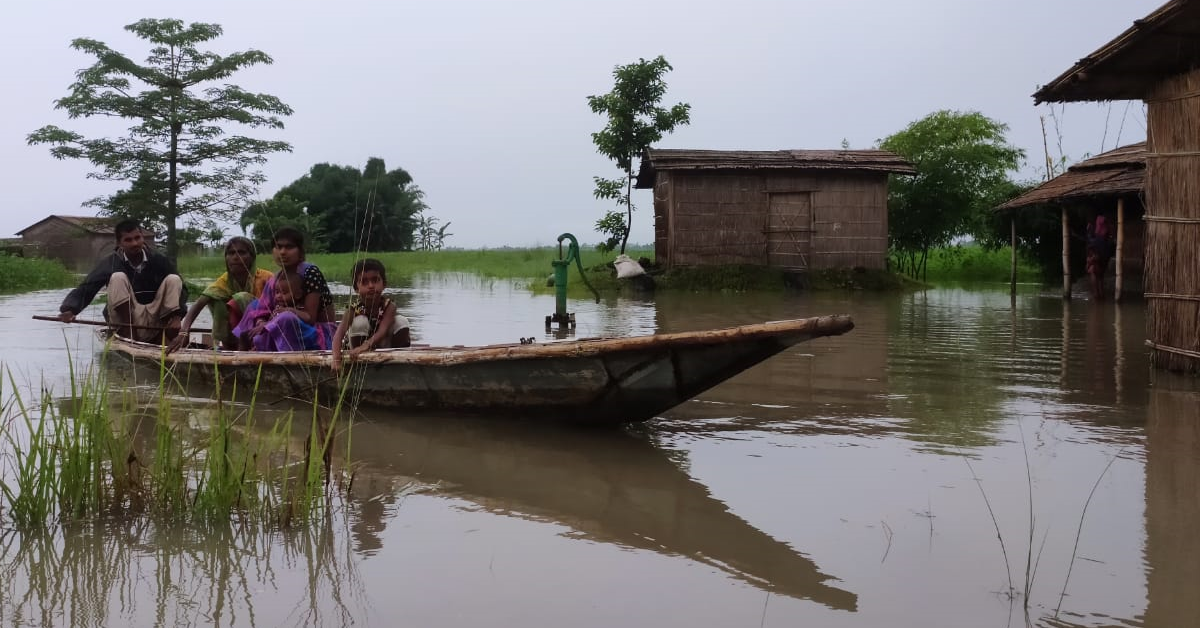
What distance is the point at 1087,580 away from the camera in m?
2.77

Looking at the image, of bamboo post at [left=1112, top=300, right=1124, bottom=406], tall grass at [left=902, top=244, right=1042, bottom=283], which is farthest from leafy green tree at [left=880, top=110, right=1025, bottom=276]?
bamboo post at [left=1112, top=300, right=1124, bottom=406]

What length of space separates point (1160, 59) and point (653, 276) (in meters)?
11.2

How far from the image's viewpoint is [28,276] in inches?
770

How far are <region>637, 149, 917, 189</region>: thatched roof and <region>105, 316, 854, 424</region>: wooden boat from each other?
11.9m

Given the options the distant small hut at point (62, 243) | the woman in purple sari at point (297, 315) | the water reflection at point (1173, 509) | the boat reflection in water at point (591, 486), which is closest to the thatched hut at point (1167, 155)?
the water reflection at point (1173, 509)

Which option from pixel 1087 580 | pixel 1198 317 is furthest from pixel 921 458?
pixel 1198 317

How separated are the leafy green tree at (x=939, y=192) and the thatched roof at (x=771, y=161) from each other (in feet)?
17.6

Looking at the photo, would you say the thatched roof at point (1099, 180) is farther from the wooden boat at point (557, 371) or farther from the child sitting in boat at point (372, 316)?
the child sitting in boat at point (372, 316)

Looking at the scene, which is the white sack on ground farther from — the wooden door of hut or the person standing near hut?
the person standing near hut

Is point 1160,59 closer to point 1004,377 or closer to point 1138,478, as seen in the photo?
point 1004,377

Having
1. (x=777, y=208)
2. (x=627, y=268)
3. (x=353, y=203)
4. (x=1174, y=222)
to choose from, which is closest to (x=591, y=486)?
(x=1174, y=222)

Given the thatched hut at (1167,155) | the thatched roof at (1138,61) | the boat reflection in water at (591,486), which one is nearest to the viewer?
the boat reflection in water at (591,486)

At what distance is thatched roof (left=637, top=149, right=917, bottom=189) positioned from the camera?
651 inches

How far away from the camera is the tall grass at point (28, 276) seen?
740 inches
